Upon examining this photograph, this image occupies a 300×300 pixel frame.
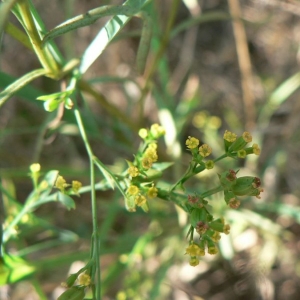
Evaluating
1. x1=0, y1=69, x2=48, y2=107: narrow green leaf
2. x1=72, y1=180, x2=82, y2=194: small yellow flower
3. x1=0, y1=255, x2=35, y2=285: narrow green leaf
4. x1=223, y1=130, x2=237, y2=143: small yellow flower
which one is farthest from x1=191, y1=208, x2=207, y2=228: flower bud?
x1=0, y1=255, x2=35, y2=285: narrow green leaf

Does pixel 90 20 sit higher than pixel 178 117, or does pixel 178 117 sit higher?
pixel 178 117

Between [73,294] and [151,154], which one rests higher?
[151,154]

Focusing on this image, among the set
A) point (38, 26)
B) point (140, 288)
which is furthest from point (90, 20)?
point (140, 288)

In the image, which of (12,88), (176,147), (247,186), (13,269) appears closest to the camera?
(247,186)

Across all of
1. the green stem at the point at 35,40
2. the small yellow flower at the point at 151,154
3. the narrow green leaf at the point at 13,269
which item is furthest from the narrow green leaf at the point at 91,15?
the narrow green leaf at the point at 13,269

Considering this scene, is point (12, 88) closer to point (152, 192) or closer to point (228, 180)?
point (152, 192)

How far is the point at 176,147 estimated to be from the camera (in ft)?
5.73

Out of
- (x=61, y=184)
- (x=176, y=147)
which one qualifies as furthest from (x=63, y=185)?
(x=176, y=147)

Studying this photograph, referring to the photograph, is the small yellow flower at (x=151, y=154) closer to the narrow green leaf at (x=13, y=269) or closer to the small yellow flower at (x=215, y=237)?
the small yellow flower at (x=215, y=237)

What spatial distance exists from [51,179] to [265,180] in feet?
4.11

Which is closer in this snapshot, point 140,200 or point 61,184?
point 140,200

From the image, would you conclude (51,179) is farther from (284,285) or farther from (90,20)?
(284,285)

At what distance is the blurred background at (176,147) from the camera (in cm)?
166

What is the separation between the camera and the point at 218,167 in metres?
1.97
